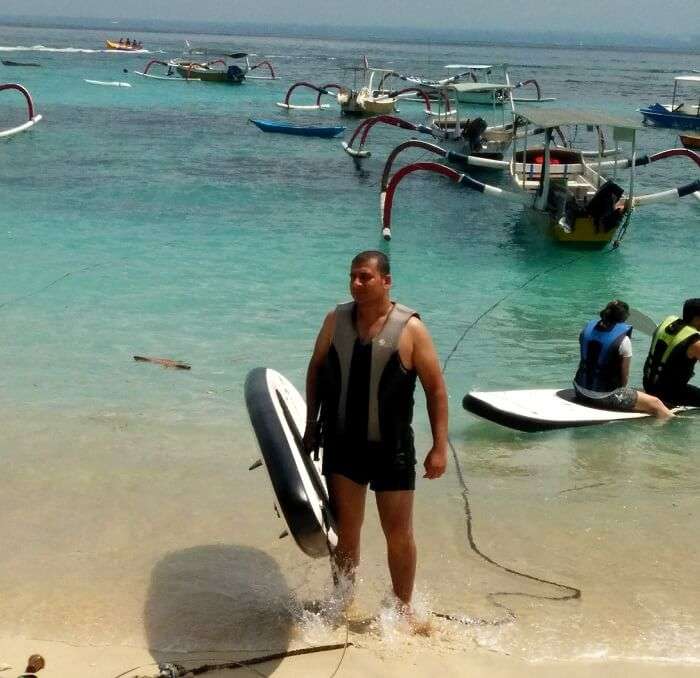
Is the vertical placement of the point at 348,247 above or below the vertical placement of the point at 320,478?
below

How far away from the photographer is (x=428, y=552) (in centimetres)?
509

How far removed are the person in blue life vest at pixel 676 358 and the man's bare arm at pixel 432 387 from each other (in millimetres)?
3424

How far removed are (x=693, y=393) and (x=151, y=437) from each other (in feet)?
12.3

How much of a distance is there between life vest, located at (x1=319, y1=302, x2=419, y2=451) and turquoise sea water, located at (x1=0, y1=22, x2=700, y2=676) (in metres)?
1.05

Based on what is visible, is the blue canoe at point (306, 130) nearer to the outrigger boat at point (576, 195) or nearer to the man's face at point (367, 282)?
the outrigger boat at point (576, 195)

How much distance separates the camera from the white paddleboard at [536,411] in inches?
264

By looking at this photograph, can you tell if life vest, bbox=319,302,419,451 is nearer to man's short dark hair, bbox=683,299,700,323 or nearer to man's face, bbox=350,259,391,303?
man's face, bbox=350,259,391,303

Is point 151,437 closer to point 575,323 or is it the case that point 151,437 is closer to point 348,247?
point 575,323

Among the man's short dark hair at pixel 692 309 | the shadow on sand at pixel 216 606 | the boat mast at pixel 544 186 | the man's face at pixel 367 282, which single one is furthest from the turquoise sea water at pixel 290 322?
the man's face at pixel 367 282

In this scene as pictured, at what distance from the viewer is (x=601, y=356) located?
6.79 meters

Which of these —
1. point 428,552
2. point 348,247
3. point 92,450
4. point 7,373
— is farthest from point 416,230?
point 428,552

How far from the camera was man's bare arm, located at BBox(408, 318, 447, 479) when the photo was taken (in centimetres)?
380

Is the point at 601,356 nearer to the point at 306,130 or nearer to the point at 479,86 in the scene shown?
the point at 479,86

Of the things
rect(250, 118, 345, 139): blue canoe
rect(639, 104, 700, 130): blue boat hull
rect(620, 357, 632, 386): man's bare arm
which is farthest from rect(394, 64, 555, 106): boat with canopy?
rect(620, 357, 632, 386): man's bare arm
